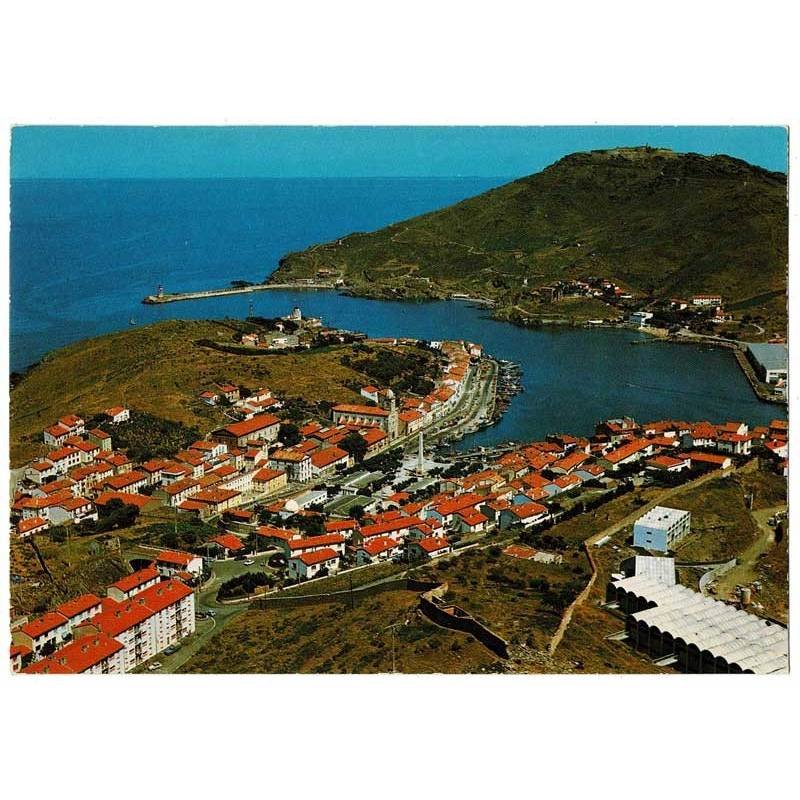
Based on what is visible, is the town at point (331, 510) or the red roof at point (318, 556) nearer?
the town at point (331, 510)

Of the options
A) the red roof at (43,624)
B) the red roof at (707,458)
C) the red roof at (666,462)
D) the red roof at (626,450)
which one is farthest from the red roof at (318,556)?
the red roof at (707,458)

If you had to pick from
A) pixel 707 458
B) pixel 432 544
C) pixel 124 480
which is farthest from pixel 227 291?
pixel 707 458

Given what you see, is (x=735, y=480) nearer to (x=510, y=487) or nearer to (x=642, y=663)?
(x=510, y=487)

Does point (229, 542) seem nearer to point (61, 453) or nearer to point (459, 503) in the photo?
point (61, 453)

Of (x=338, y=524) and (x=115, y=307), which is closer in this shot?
(x=338, y=524)

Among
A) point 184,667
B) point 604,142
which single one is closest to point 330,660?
point 184,667

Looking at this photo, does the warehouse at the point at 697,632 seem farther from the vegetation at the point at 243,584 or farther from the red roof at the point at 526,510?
the vegetation at the point at 243,584

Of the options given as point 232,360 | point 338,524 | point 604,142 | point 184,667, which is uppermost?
point 604,142
